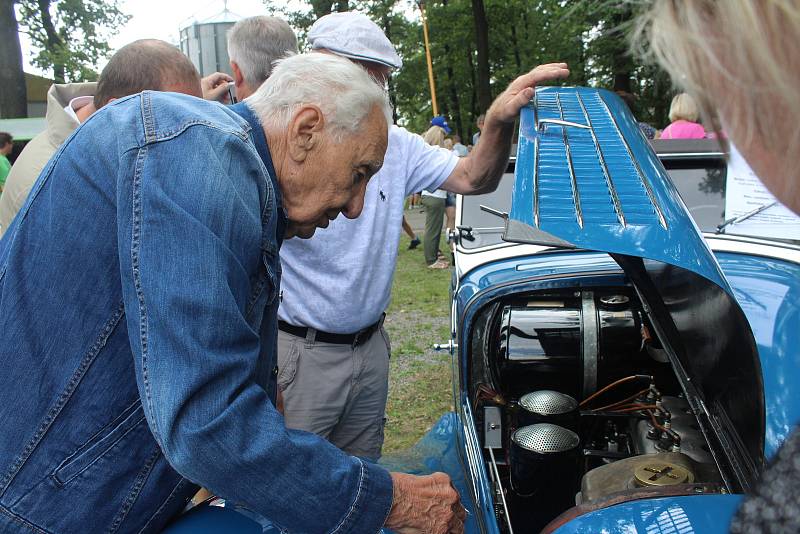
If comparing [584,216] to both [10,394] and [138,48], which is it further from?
[138,48]

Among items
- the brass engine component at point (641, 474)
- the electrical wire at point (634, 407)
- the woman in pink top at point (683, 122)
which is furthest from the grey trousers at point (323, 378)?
the woman in pink top at point (683, 122)

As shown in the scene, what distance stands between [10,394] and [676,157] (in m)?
3.00

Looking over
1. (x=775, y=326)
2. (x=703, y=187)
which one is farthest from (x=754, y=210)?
(x=775, y=326)

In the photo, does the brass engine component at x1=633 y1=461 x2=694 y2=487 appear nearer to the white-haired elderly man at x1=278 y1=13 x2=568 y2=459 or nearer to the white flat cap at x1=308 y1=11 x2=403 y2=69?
the white-haired elderly man at x1=278 y1=13 x2=568 y2=459

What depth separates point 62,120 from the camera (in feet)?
8.46

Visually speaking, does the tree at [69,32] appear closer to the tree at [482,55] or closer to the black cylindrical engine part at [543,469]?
the tree at [482,55]

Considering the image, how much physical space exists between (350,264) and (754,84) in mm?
1785

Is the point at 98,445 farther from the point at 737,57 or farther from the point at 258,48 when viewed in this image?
the point at 258,48

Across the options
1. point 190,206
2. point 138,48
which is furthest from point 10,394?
point 138,48

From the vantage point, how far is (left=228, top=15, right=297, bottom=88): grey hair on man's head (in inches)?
98.7

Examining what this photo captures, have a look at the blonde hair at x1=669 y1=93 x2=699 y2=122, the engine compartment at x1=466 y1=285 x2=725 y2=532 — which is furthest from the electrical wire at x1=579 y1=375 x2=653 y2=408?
the blonde hair at x1=669 y1=93 x2=699 y2=122

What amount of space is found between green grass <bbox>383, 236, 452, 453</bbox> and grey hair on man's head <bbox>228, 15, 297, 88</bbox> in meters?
2.21

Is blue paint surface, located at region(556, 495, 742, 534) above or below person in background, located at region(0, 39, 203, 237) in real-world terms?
below

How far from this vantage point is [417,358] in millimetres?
5316
